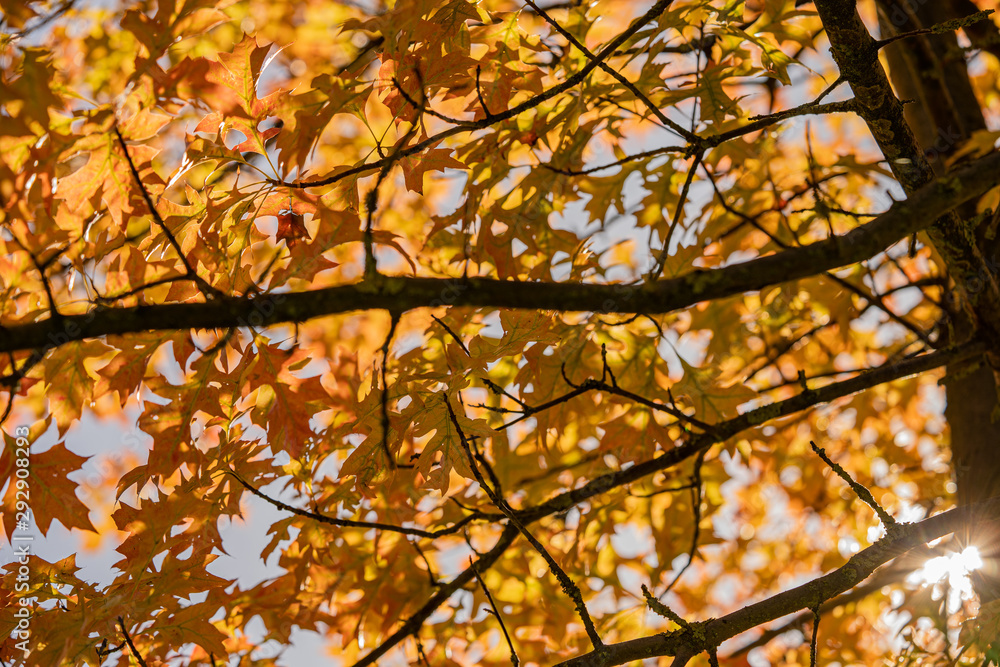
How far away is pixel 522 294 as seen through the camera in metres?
1.10

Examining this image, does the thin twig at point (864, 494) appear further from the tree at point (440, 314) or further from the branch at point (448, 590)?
the branch at point (448, 590)

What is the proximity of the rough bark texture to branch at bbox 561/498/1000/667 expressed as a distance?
896mm

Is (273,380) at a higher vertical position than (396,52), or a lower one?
lower

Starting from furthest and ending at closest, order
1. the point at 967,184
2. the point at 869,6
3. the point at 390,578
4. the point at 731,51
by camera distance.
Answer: the point at 869,6, the point at 390,578, the point at 731,51, the point at 967,184

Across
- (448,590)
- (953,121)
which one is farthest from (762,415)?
(953,121)

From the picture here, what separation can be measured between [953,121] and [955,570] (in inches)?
69.9

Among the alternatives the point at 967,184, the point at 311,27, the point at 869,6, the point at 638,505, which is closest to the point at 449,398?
the point at 967,184

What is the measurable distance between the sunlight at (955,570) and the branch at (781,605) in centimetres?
34

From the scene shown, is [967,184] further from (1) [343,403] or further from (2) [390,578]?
(2) [390,578]

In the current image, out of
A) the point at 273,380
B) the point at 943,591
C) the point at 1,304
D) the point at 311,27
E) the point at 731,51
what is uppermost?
the point at 311,27

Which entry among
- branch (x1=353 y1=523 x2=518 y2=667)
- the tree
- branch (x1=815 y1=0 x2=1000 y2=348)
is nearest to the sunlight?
the tree

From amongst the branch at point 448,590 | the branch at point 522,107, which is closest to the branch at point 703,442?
the branch at point 448,590

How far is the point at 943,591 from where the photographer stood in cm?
216

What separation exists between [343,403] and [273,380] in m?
0.36
